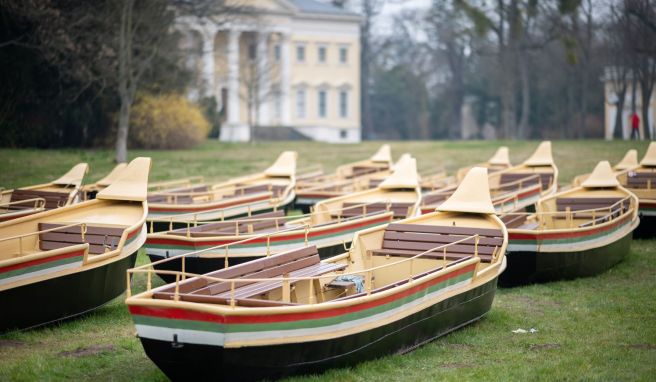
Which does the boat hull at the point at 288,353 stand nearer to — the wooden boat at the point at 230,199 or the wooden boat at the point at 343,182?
the wooden boat at the point at 230,199

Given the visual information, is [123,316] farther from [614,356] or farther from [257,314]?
[614,356]

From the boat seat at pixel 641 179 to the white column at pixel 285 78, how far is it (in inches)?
2133

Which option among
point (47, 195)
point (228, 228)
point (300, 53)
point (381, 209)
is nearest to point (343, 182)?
point (381, 209)

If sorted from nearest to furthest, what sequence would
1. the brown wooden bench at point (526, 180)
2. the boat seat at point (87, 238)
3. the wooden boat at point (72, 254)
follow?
the wooden boat at point (72, 254), the boat seat at point (87, 238), the brown wooden bench at point (526, 180)

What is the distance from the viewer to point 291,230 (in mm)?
16922

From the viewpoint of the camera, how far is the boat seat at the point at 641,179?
23.9m

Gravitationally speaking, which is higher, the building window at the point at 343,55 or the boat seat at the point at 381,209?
the building window at the point at 343,55

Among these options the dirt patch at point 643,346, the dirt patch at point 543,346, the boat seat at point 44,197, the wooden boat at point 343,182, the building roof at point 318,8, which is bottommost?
the dirt patch at point 543,346

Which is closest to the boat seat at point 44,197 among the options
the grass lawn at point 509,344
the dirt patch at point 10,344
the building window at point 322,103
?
the grass lawn at point 509,344

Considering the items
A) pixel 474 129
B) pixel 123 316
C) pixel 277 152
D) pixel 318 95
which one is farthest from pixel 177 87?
pixel 474 129

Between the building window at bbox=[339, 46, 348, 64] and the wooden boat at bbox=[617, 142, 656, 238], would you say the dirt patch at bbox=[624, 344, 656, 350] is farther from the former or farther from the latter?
the building window at bbox=[339, 46, 348, 64]

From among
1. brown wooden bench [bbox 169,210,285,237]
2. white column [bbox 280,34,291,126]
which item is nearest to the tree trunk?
brown wooden bench [bbox 169,210,285,237]

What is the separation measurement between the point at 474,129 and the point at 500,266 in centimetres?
8696

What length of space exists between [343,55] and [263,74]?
2267cm
